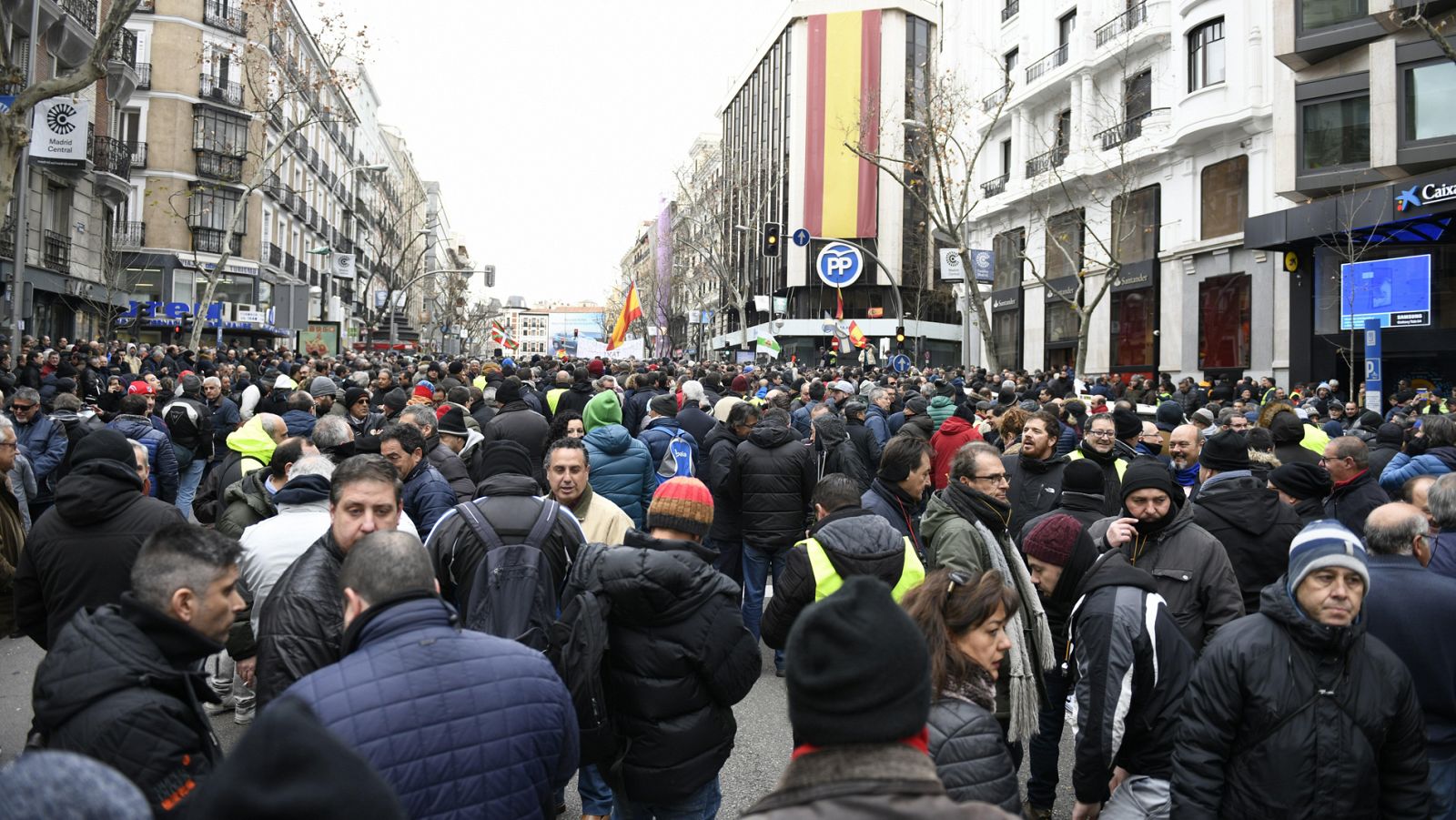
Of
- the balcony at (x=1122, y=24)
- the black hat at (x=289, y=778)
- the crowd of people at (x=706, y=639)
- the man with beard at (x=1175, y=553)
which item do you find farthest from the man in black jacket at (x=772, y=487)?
the balcony at (x=1122, y=24)

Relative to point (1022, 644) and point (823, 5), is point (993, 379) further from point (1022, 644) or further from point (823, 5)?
point (823, 5)

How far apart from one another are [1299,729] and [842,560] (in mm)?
1769

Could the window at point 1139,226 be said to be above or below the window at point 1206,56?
below

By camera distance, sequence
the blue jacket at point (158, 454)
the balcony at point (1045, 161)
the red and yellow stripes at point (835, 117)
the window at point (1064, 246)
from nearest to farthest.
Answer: the blue jacket at point (158, 454), the window at point (1064, 246), the balcony at point (1045, 161), the red and yellow stripes at point (835, 117)

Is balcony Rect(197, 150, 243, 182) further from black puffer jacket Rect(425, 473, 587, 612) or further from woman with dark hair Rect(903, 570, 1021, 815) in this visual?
woman with dark hair Rect(903, 570, 1021, 815)

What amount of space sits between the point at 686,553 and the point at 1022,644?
4.93 ft

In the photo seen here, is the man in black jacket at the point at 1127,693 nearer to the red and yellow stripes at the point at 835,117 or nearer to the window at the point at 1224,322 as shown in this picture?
the window at the point at 1224,322

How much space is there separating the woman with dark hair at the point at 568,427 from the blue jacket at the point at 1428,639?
542 cm

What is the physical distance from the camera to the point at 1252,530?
5035mm

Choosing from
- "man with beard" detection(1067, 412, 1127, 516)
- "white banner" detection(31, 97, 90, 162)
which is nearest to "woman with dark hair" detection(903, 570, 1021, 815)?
"man with beard" detection(1067, 412, 1127, 516)

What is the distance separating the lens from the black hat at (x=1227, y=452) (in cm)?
564

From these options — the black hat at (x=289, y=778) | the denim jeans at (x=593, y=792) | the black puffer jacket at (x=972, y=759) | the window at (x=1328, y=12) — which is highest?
the window at (x=1328, y=12)

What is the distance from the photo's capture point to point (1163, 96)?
1222 inches

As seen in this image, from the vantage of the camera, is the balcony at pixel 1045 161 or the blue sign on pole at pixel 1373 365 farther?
the balcony at pixel 1045 161
